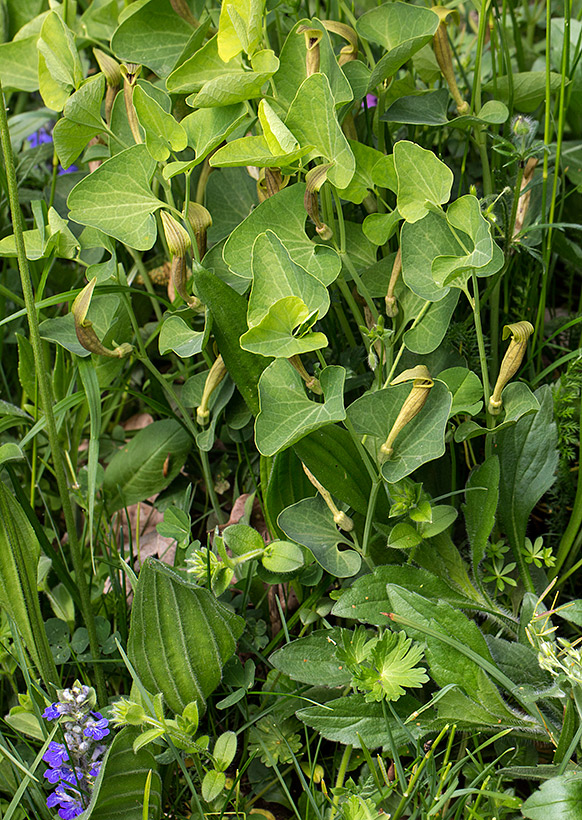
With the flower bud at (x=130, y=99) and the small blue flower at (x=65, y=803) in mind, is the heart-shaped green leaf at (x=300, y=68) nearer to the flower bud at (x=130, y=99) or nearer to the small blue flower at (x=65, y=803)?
the flower bud at (x=130, y=99)

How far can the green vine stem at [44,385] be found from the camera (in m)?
0.91

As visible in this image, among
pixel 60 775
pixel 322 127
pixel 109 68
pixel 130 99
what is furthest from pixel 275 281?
pixel 60 775

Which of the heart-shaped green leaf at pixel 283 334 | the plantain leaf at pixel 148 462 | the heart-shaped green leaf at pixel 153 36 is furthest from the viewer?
the plantain leaf at pixel 148 462

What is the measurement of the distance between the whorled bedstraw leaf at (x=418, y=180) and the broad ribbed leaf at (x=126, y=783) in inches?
29.5

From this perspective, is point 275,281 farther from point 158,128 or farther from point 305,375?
point 158,128

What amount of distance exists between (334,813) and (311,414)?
1.67 feet

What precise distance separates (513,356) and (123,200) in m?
0.57

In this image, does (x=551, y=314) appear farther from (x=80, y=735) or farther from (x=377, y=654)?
(x=80, y=735)

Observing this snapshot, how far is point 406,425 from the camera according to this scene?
947mm

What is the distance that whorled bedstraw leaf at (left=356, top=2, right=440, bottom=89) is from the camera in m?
1.00

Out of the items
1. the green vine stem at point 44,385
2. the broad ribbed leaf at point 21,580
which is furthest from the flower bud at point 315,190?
the broad ribbed leaf at point 21,580

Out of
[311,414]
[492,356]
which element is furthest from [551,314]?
[311,414]

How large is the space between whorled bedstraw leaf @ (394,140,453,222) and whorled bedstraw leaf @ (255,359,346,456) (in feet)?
0.78

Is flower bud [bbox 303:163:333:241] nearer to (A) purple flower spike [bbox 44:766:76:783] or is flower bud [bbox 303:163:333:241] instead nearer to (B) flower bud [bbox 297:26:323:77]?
(B) flower bud [bbox 297:26:323:77]
